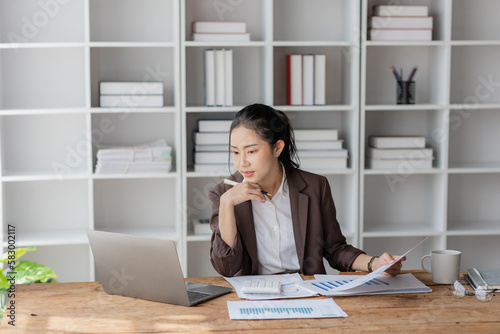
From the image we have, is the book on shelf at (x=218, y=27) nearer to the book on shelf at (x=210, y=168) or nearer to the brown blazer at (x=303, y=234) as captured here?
the book on shelf at (x=210, y=168)

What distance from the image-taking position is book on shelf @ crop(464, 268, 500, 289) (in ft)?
6.13

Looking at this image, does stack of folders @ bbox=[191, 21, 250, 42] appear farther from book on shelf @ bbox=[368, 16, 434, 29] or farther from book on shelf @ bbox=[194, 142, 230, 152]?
book on shelf @ bbox=[368, 16, 434, 29]

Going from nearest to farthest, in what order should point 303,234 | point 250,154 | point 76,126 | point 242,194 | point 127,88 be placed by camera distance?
point 242,194, point 250,154, point 303,234, point 127,88, point 76,126

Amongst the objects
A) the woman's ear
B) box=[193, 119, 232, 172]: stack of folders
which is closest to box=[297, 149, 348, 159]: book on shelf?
box=[193, 119, 232, 172]: stack of folders

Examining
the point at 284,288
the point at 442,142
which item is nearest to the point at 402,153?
the point at 442,142

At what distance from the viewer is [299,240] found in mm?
2316

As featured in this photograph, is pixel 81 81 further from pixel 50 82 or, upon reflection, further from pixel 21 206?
pixel 21 206

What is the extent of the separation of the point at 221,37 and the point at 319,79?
1.96 feet

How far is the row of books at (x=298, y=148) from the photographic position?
3379 mm

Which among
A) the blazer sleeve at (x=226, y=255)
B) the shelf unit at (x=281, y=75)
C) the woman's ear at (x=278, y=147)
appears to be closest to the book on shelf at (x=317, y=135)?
the shelf unit at (x=281, y=75)

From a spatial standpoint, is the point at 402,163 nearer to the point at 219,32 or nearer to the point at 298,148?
the point at 298,148

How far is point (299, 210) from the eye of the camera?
2.35 m

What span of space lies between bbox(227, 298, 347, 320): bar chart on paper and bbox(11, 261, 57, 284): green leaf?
169cm

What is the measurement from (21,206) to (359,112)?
2.02 meters
